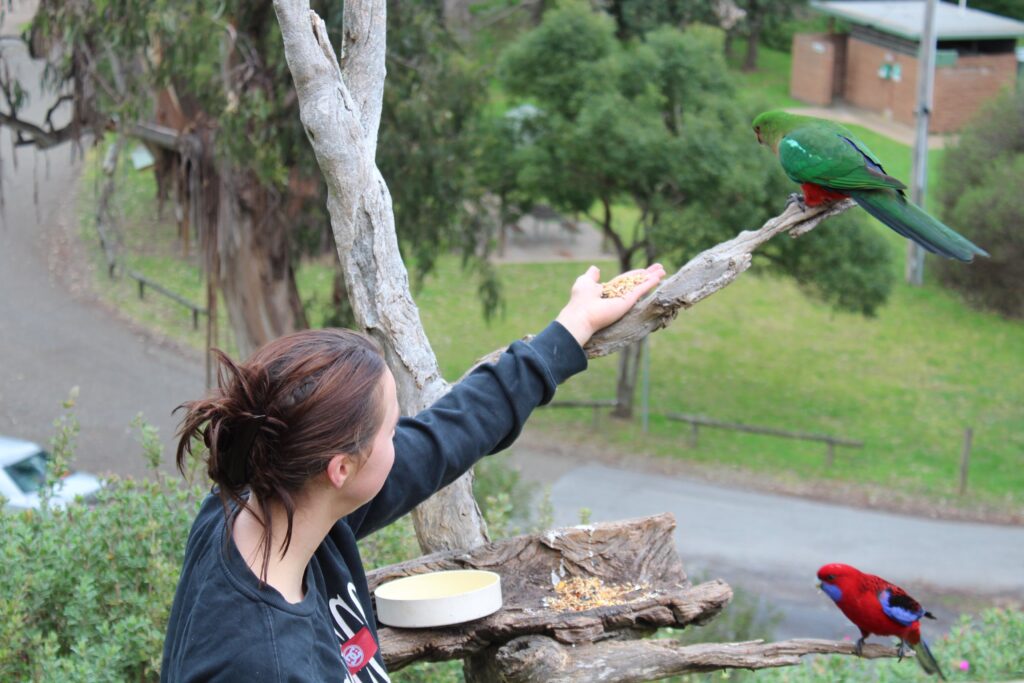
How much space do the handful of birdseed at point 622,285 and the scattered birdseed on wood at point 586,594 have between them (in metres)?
0.73

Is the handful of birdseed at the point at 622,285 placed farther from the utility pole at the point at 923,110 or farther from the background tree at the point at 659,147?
the utility pole at the point at 923,110

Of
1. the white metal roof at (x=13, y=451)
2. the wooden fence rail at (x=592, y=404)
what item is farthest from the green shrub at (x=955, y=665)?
the wooden fence rail at (x=592, y=404)

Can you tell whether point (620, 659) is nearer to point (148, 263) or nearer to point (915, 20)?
point (148, 263)

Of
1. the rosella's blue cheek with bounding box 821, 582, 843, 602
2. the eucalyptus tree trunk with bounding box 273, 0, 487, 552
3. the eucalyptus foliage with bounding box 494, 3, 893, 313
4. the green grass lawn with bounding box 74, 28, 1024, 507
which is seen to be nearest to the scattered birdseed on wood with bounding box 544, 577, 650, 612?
the eucalyptus tree trunk with bounding box 273, 0, 487, 552

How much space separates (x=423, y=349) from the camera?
8.73 ft

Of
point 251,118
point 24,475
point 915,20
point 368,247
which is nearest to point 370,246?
point 368,247

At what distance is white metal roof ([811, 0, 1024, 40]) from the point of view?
22484 millimetres

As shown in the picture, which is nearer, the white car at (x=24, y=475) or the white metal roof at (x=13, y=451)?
the white car at (x=24, y=475)

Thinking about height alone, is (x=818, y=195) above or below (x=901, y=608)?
above

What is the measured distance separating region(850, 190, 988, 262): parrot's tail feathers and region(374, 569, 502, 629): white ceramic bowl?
1.31 metres

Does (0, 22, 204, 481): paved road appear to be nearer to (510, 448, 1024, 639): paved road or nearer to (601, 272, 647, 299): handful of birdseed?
(510, 448, 1024, 639): paved road

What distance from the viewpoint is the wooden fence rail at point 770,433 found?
1245 cm

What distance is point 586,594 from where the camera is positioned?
2.55 m

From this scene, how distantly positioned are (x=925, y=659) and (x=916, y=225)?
1.57 meters
